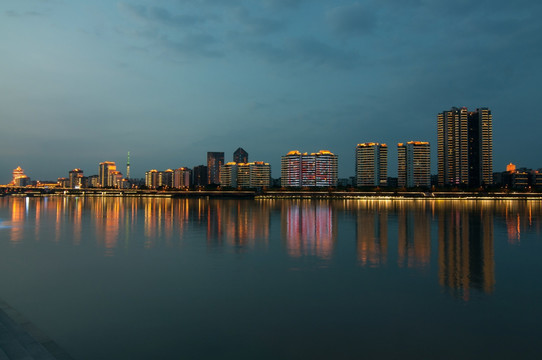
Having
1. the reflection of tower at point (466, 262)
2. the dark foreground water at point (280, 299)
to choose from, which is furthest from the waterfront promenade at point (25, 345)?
the reflection of tower at point (466, 262)

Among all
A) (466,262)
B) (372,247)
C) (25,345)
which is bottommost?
(372,247)

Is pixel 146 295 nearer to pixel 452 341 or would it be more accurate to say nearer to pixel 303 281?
pixel 303 281

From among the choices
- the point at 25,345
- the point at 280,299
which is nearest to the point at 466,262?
the point at 280,299

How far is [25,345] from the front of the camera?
8.00 meters

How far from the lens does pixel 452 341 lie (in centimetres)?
954

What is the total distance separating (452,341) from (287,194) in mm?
181143

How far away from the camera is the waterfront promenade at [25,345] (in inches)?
291

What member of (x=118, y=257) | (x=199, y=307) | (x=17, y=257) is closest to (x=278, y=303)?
(x=199, y=307)

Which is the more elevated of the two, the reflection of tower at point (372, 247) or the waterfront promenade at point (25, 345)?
the waterfront promenade at point (25, 345)

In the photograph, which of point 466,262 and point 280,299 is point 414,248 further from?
point 280,299

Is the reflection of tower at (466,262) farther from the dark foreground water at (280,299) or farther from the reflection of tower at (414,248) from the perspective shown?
→ the reflection of tower at (414,248)

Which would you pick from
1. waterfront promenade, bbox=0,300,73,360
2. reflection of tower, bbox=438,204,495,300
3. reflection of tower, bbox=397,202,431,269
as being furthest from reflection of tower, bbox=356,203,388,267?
waterfront promenade, bbox=0,300,73,360

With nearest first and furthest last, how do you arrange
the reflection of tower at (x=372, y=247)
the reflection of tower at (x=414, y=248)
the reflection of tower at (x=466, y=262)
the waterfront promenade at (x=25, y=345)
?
the waterfront promenade at (x=25, y=345), the reflection of tower at (x=466, y=262), the reflection of tower at (x=414, y=248), the reflection of tower at (x=372, y=247)

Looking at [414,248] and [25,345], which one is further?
[414,248]
